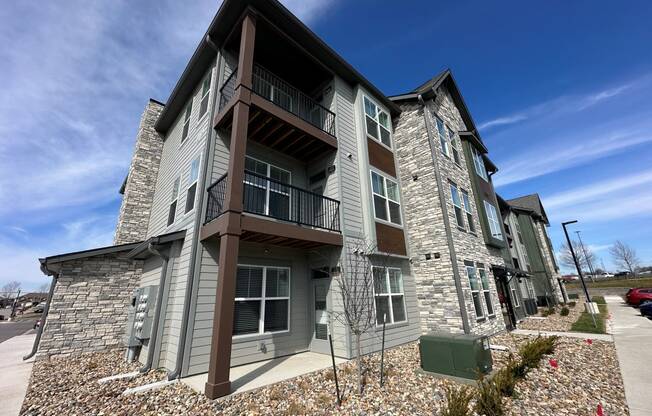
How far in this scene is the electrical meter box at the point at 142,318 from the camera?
7.51 m

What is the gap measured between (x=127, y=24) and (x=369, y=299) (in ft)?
36.4

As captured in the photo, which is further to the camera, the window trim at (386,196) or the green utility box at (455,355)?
the window trim at (386,196)

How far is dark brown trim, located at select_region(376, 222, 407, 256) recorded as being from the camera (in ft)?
32.7

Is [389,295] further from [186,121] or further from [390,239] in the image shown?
[186,121]

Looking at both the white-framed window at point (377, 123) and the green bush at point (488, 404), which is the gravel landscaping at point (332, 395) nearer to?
the green bush at point (488, 404)

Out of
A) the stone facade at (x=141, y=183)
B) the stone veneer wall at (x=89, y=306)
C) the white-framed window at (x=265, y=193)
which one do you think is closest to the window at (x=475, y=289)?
the white-framed window at (x=265, y=193)

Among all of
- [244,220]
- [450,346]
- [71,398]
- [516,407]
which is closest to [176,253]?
[244,220]

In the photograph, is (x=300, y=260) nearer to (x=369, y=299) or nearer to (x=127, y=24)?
(x=369, y=299)

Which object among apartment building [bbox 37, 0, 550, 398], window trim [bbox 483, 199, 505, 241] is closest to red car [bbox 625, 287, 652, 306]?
window trim [bbox 483, 199, 505, 241]

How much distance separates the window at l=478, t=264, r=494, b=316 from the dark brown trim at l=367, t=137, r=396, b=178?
588 centimetres

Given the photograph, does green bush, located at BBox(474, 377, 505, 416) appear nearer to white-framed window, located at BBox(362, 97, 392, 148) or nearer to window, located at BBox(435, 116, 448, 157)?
white-framed window, located at BBox(362, 97, 392, 148)

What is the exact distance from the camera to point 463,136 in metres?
15.7

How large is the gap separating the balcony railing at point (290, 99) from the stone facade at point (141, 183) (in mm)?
7267

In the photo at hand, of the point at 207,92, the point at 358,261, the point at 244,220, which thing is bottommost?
the point at 358,261
